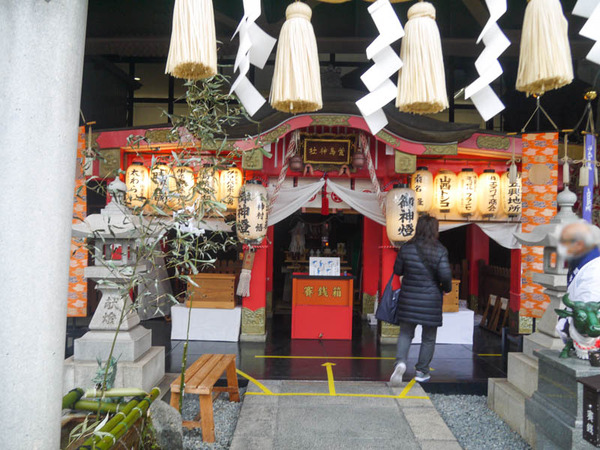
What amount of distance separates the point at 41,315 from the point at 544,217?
826 centimetres

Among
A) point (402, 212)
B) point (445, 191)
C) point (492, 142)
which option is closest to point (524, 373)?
point (402, 212)

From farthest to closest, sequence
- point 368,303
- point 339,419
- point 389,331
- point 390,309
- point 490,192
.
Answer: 1. point 368,303
2. point 389,331
3. point 490,192
4. point 390,309
5. point 339,419

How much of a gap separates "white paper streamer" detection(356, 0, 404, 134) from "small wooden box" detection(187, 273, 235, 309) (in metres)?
6.60

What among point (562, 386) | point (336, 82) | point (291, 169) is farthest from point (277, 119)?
point (562, 386)

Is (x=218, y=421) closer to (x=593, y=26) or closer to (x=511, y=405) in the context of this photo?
(x=511, y=405)

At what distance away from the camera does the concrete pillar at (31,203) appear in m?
1.77

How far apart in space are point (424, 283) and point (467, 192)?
3435 mm

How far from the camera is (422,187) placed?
315 inches

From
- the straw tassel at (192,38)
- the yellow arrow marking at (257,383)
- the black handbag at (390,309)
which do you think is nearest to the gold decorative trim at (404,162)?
the black handbag at (390,309)

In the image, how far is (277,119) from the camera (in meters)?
7.55

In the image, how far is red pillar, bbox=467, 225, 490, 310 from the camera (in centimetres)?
1118

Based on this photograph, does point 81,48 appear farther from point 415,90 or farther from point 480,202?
point 480,202

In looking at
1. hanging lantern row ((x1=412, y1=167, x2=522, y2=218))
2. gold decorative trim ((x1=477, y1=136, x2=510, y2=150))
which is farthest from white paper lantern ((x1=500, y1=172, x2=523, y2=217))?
gold decorative trim ((x1=477, y1=136, x2=510, y2=150))

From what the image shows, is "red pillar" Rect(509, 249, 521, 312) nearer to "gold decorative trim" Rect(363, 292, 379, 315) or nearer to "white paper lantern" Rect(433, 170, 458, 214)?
"white paper lantern" Rect(433, 170, 458, 214)
